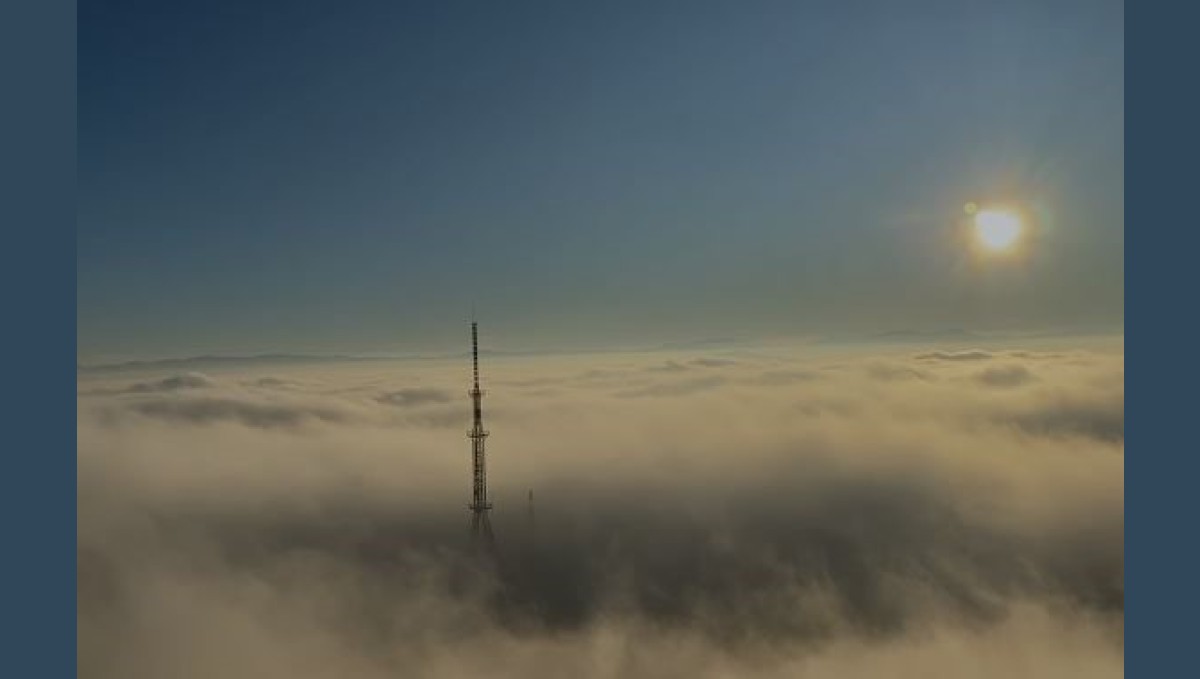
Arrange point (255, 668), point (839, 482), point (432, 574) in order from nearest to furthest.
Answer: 1. point (255, 668)
2. point (432, 574)
3. point (839, 482)

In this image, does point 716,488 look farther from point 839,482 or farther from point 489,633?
point 489,633

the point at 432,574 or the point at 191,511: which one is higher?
the point at 191,511

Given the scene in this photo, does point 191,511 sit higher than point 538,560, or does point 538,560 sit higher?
point 191,511

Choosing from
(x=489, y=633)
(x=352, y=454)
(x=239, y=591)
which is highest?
(x=352, y=454)

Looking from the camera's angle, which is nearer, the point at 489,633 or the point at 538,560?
the point at 489,633

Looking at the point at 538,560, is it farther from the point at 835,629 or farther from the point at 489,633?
the point at 835,629

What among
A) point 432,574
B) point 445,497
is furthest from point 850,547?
point 445,497

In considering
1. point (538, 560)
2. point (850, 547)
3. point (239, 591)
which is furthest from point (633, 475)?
point (239, 591)

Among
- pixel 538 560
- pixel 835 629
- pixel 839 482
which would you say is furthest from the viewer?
pixel 839 482

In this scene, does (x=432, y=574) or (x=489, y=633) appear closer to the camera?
(x=489, y=633)

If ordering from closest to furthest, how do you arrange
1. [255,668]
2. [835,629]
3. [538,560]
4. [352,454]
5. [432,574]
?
[255,668] < [835,629] < [432,574] < [538,560] < [352,454]
